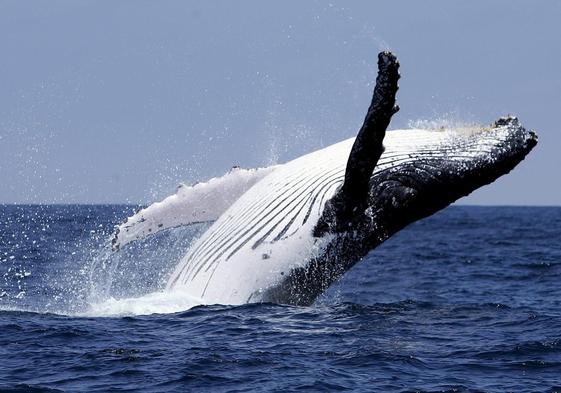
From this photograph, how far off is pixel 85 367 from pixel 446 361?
11.6 ft

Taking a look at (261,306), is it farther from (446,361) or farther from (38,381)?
(38,381)

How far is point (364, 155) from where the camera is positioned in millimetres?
10992

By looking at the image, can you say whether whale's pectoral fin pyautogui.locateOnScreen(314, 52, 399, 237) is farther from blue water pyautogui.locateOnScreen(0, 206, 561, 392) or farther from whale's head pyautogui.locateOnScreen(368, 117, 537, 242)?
blue water pyautogui.locateOnScreen(0, 206, 561, 392)

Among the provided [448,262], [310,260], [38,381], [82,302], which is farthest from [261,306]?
[448,262]

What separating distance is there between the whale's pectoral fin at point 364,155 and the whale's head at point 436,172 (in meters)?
0.35

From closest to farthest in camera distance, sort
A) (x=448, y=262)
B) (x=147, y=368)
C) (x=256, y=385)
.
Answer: (x=256, y=385) → (x=147, y=368) → (x=448, y=262)

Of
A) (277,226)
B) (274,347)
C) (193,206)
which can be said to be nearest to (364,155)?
(277,226)

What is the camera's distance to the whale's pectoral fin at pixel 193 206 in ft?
41.7

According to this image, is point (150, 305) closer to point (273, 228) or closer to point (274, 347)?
point (273, 228)

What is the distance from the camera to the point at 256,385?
9094 mm

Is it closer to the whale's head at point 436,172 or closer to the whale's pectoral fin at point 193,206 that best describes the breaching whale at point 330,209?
the whale's head at point 436,172

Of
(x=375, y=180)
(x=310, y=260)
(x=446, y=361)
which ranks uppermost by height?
(x=375, y=180)

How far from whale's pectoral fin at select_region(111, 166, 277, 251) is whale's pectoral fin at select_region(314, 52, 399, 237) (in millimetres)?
1425

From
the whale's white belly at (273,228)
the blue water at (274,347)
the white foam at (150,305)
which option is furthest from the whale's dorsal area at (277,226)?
the blue water at (274,347)
